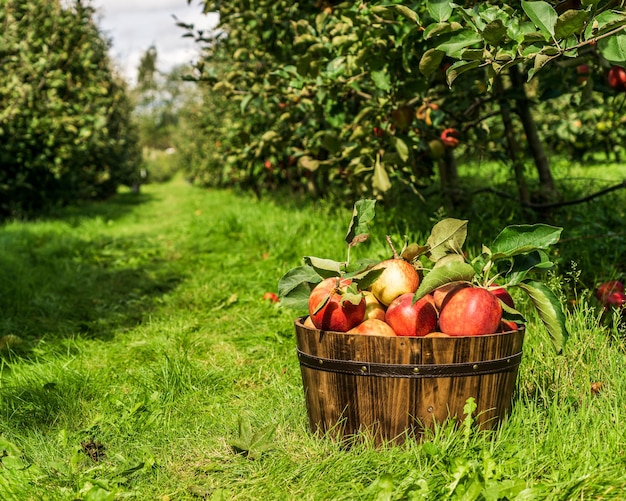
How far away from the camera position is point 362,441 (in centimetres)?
203

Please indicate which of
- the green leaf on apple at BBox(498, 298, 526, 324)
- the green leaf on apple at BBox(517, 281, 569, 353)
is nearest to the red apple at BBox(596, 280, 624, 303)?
the green leaf on apple at BBox(498, 298, 526, 324)

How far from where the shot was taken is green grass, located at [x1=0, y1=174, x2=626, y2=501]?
6.10ft

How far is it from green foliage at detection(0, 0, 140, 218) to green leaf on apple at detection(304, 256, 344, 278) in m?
6.78

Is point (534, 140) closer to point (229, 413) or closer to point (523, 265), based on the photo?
point (523, 265)

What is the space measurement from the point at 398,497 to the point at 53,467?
117 centimetres

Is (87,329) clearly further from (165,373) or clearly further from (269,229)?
(269,229)

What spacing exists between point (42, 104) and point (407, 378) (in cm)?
791

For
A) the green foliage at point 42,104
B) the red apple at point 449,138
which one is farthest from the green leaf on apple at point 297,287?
the green foliage at point 42,104

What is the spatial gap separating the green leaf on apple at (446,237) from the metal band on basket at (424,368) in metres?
0.41

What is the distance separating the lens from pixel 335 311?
80.5 inches

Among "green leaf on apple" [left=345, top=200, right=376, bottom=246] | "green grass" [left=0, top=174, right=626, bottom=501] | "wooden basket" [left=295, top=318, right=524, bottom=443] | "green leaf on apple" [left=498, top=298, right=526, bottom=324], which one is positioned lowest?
"green grass" [left=0, top=174, right=626, bottom=501]

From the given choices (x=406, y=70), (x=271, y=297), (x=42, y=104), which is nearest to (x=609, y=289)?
(x=406, y=70)

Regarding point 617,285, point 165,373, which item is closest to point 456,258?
point 617,285

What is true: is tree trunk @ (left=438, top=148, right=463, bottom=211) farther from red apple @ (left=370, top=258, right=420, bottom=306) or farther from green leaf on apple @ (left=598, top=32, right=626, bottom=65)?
green leaf on apple @ (left=598, top=32, right=626, bottom=65)
